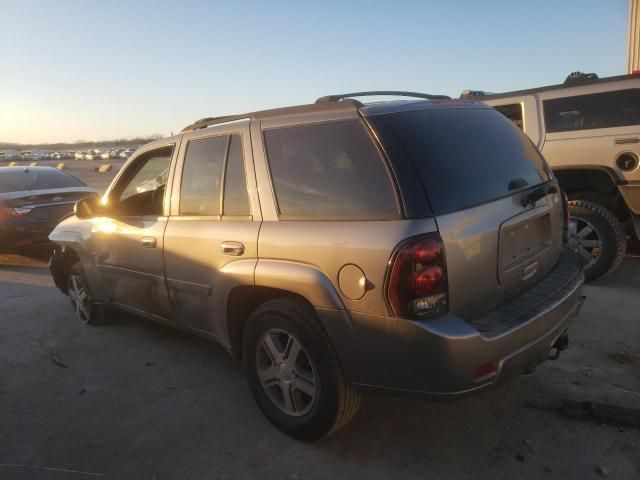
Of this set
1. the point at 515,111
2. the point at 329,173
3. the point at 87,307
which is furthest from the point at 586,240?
the point at 87,307

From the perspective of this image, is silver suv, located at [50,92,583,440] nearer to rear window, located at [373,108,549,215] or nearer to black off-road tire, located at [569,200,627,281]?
rear window, located at [373,108,549,215]

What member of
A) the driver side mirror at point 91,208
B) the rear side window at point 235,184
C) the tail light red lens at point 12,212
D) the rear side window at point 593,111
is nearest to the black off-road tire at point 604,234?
the rear side window at point 593,111

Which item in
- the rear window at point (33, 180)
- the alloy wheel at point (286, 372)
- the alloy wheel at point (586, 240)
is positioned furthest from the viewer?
the rear window at point (33, 180)

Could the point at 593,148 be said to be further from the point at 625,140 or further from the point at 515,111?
the point at 515,111

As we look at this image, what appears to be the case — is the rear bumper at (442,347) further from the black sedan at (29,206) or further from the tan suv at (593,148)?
the black sedan at (29,206)

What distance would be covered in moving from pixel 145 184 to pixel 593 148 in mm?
4454

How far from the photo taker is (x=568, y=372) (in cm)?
351

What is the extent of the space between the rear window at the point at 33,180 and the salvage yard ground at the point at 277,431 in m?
4.62

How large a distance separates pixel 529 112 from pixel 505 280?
3.64 m

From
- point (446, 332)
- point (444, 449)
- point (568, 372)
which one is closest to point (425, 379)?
point (446, 332)

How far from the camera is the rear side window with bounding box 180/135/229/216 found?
333cm

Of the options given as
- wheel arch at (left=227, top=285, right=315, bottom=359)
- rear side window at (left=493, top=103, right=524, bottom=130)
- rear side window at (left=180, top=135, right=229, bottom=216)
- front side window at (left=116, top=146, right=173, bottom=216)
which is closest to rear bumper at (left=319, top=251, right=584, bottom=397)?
wheel arch at (left=227, top=285, right=315, bottom=359)

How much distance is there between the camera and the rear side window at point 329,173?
2.45 m

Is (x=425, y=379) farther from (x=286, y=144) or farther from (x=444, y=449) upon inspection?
(x=286, y=144)
